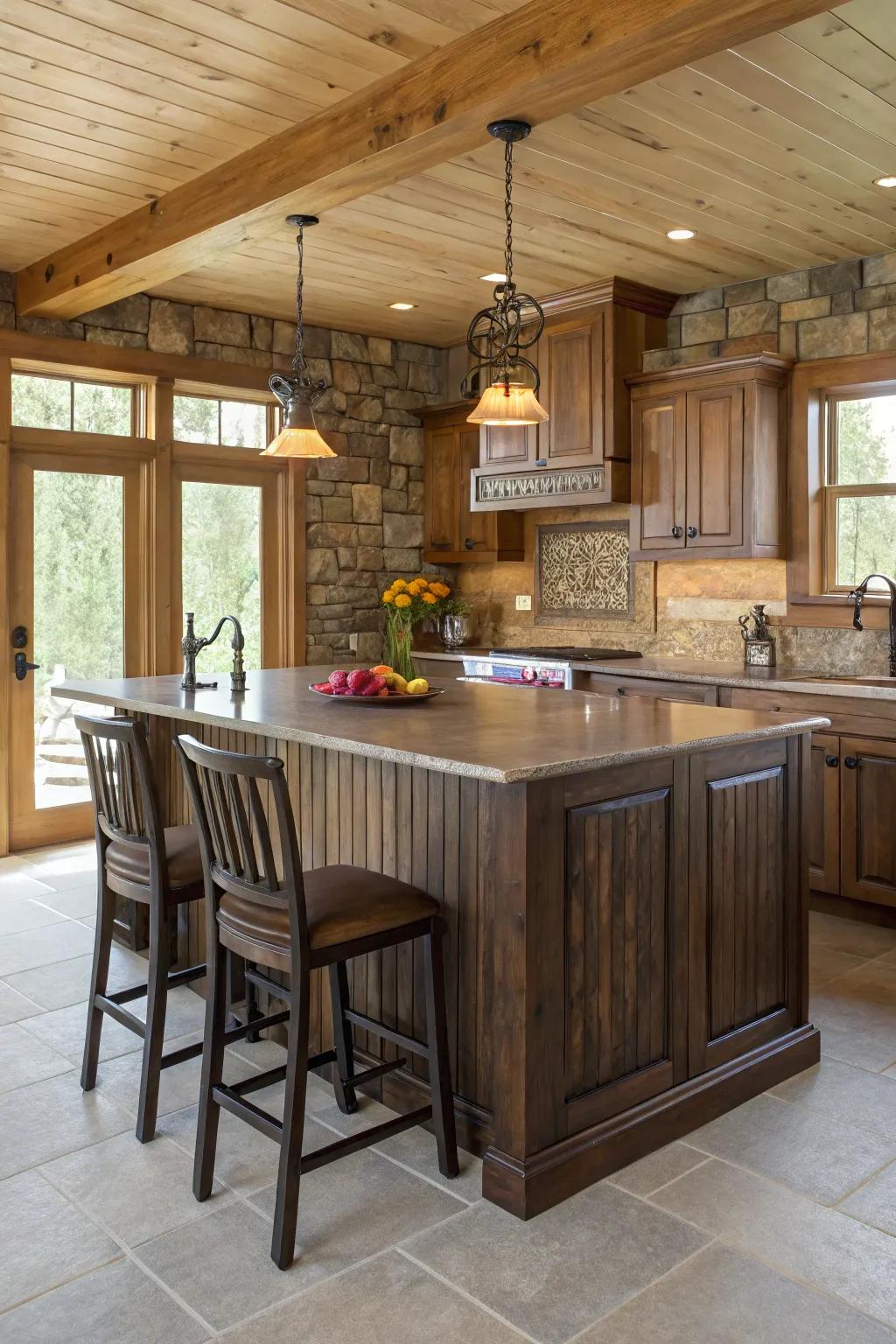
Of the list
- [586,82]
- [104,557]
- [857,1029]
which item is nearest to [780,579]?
[857,1029]

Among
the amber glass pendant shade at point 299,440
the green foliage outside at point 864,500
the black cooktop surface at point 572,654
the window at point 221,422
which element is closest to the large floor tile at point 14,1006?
the amber glass pendant shade at point 299,440

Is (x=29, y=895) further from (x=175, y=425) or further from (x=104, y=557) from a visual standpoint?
(x=175, y=425)

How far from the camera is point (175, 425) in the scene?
232 inches

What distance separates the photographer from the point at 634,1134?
2.54 metres

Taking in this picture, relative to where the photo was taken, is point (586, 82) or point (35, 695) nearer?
point (586, 82)

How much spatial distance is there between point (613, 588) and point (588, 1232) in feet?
13.9

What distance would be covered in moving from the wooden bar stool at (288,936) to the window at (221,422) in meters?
3.83

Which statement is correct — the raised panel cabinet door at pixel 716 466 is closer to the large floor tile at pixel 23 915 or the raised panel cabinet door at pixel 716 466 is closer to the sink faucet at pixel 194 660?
the sink faucet at pixel 194 660

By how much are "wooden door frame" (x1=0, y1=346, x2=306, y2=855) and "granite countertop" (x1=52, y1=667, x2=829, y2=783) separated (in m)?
1.90

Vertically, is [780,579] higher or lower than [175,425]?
lower

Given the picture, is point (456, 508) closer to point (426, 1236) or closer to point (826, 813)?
point (826, 813)

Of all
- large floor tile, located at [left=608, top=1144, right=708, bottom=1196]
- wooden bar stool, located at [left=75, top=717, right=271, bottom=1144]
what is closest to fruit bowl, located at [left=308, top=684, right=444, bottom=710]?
wooden bar stool, located at [left=75, top=717, right=271, bottom=1144]

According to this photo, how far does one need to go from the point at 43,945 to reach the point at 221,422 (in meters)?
3.18

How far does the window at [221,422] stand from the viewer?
19.5 ft
